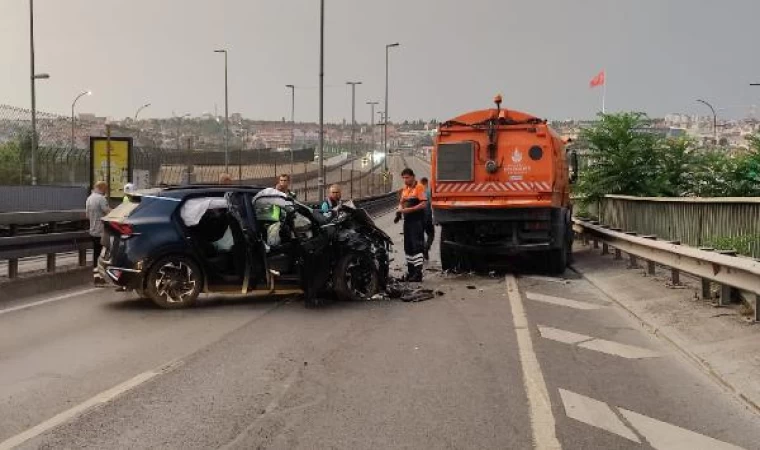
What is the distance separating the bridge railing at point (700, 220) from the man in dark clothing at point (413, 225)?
432 cm

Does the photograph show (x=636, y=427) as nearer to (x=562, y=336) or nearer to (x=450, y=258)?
(x=562, y=336)

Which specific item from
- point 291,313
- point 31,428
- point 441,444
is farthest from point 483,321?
point 31,428

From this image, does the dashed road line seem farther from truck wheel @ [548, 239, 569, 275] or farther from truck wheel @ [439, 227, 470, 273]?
truck wheel @ [439, 227, 470, 273]

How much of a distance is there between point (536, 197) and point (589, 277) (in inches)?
68.4

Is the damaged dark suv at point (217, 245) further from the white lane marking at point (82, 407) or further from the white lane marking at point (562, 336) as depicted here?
the white lane marking at point (82, 407)

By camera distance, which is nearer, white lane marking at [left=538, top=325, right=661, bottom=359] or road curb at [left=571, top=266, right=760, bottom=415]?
road curb at [left=571, top=266, right=760, bottom=415]

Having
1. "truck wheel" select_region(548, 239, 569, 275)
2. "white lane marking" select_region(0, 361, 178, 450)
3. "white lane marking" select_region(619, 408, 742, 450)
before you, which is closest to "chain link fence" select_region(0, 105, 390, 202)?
"truck wheel" select_region(548, 239, 569, 275)

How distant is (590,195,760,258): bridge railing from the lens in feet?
35.4

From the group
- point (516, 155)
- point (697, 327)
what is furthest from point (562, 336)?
point (516, 155)

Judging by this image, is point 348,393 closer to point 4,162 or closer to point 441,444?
point 441,444

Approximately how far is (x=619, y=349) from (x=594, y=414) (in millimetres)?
2657

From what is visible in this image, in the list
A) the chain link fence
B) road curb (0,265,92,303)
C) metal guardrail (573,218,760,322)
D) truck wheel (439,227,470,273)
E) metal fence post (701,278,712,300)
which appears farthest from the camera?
the chain link fence

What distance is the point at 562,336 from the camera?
925cm

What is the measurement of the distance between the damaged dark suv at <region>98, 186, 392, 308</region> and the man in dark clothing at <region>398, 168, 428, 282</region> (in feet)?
10.0
